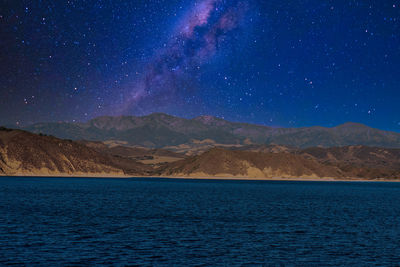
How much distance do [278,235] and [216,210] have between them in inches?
1113

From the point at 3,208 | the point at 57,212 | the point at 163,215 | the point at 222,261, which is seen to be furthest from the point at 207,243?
the point at 3,208

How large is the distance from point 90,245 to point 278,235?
19.8 m

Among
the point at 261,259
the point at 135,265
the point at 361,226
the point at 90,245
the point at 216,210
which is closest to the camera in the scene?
the point at 135,265

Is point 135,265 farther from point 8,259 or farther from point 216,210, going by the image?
point 216,210

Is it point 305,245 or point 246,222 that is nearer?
point 305,245

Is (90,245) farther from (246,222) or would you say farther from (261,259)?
(246,222)

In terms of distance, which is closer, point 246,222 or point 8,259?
point 8,259

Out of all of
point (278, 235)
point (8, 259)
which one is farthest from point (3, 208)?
point (278, 235)

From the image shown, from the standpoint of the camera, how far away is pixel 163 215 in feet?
217

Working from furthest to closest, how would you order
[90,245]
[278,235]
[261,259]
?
[278,235]
[90,245]
[261,259]

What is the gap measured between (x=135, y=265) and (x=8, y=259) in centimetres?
984

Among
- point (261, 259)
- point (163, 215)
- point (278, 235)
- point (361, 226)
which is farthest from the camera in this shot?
point (163, 215)

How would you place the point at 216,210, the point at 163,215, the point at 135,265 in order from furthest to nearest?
the point at 216,210 < the point at 163,215 < the point at 135,265

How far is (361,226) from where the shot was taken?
57.3 metres
